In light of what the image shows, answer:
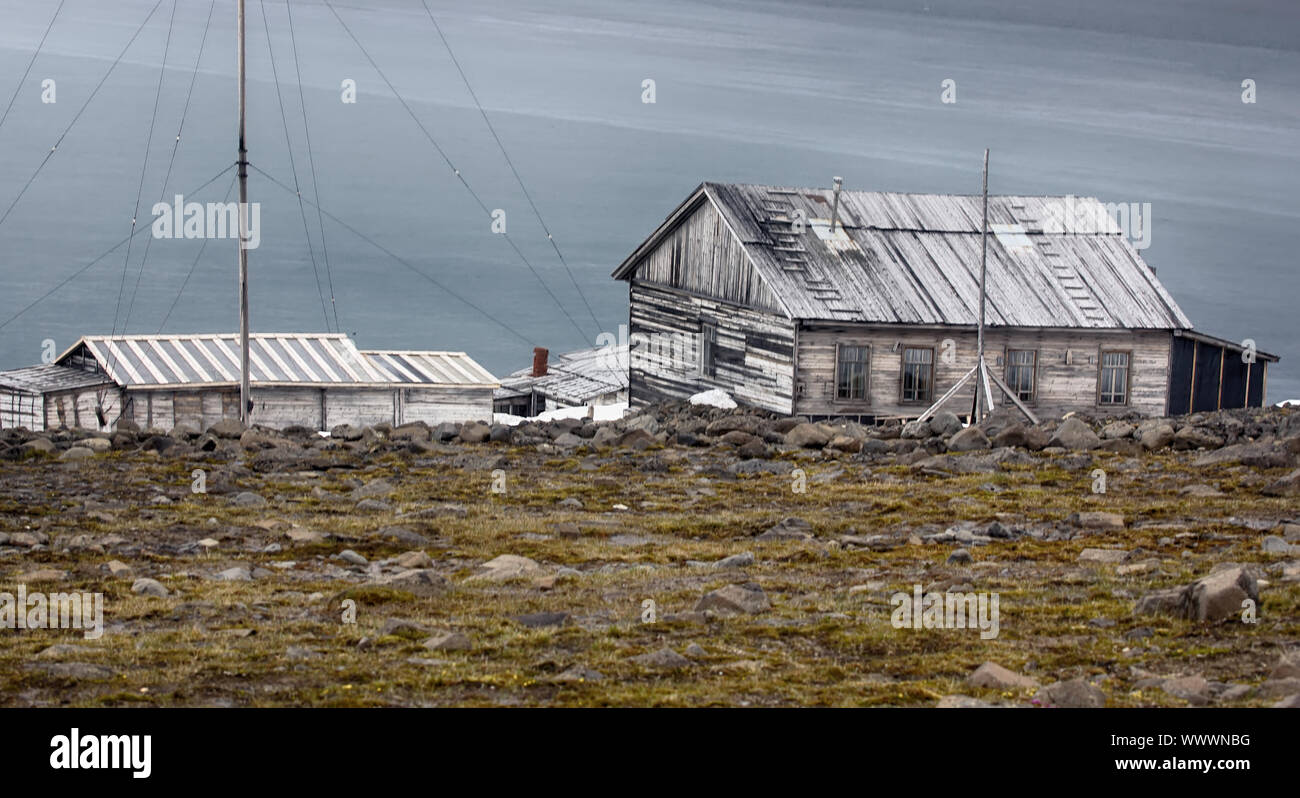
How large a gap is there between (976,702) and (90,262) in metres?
153

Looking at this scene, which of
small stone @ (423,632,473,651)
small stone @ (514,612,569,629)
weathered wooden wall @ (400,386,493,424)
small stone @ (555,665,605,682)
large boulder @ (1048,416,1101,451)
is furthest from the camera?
weathered wooden wall @ (400,386,493,424)

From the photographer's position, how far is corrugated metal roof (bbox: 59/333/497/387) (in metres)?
40.8

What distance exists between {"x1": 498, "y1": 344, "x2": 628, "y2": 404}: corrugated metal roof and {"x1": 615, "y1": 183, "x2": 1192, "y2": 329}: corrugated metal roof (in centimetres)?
1809

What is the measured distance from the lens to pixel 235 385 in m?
41.0

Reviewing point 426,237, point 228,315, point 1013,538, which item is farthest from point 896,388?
point 426,237

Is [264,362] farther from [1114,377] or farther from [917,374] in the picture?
[1114,377]

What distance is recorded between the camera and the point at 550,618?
1532 cm

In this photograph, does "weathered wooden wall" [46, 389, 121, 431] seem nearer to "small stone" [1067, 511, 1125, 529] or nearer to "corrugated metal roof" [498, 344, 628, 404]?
"corrugated metal roof" [498, 344, 628, 404]

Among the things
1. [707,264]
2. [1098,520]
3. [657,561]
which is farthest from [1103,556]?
[707,264]

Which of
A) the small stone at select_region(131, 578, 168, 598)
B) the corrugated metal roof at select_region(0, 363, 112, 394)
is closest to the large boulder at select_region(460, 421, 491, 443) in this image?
the small stone at select_region(131, 578, 168, 598)

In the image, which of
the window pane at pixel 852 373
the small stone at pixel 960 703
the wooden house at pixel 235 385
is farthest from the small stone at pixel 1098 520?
the wooden house at pixel 235 385
